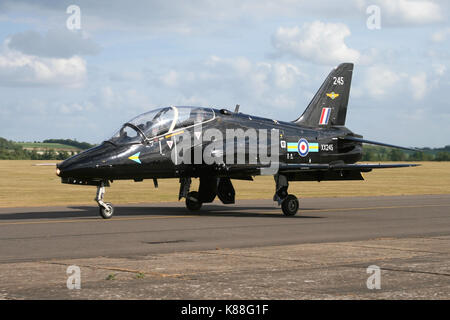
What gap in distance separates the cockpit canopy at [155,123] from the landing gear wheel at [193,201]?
3326 millimetres

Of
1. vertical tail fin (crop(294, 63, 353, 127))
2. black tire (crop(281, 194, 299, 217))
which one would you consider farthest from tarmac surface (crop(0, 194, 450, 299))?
vertical tail fin (crop(294, 63, 353, 127))

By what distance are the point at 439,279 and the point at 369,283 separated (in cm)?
104

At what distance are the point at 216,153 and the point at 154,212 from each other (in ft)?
10.8

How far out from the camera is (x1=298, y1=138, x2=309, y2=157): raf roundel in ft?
76.5

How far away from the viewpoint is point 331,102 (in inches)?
1027

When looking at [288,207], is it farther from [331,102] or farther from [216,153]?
[331,102]

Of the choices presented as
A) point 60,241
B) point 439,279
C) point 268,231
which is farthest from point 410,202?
point 439,279

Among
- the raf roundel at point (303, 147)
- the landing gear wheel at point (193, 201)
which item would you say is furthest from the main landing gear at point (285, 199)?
the landing gear wheel at point (193, 201)

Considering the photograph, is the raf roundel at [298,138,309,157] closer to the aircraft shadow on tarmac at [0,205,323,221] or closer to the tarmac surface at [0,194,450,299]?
the aircraft shadow on tarmac at [0,205,323,221]

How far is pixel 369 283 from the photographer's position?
895 cm

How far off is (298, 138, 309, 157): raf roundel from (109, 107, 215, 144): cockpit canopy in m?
4.28

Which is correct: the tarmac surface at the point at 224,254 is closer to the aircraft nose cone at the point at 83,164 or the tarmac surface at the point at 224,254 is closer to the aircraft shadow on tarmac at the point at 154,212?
the aircraft shadow on tarmac at the point at 154,212

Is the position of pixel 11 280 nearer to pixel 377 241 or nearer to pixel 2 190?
pixel 377 241

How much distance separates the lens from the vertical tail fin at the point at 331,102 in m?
25.7
